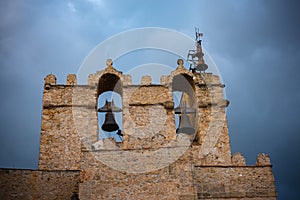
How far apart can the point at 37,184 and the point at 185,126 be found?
7260 mm

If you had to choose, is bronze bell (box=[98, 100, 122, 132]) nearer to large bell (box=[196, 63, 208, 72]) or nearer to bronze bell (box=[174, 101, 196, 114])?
bronze bell (box=[174, 101, 196, 114])

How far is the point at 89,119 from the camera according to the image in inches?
624

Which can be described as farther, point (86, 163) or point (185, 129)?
point (185, 129)

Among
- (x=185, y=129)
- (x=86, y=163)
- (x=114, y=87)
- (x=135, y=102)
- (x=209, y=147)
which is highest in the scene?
(x=114, y=87)

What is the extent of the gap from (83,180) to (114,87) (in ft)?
23.4

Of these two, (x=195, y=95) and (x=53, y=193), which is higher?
(x=195, y=95)

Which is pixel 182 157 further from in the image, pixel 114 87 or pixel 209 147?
pixel 114 87

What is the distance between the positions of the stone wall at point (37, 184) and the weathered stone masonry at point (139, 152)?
0.03 m

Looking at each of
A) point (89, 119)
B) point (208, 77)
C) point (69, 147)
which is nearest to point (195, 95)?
point (208, 77)

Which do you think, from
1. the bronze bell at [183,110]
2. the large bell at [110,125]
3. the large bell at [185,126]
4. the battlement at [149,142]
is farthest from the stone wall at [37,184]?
the bronze bell at [183,110]

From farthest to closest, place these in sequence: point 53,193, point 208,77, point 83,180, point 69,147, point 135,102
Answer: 1. point 208,77
2. point 135,102
3. point 69,147
4. point 53,193
5. point 83,180

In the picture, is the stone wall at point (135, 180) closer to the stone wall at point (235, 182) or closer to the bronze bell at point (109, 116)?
the stone wall at point (235, 182)

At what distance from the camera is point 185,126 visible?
1675 cm

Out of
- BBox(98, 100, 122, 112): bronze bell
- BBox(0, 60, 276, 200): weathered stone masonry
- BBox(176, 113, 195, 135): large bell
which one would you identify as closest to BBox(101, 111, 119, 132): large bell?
BBox(98, 100, 122, 112): bronze bell
